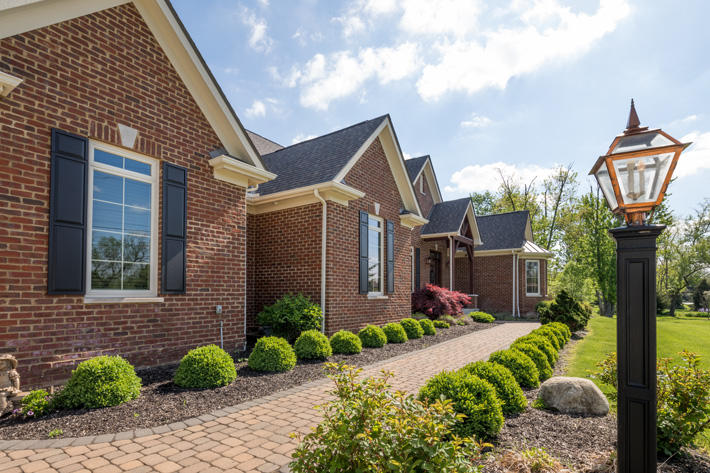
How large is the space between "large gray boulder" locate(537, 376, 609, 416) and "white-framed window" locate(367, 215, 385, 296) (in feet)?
19.6

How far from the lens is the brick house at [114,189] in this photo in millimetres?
4684

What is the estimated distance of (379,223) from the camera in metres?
11.2

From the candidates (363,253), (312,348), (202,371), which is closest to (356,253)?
(363,253)

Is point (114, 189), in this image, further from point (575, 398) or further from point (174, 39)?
point (575, 398)

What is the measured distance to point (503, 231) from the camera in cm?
2064

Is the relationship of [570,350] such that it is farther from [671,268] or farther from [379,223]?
[671,268]

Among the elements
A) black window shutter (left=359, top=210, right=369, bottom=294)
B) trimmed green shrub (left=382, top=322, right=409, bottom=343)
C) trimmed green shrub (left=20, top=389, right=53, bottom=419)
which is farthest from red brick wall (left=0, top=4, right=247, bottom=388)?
trimmed green shrub (left=382, top=322, right=409, bottom=343)

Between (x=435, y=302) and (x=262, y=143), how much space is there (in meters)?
9.08

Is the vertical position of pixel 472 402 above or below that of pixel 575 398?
above

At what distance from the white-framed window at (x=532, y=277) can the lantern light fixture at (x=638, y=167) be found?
18.7 metres

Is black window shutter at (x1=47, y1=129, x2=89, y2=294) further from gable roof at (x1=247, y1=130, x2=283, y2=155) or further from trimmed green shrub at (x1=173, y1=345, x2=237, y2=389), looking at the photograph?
gable roof at (x1=247, y1=130, x2=283, y2=155)

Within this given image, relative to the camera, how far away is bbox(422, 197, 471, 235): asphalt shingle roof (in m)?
17.4

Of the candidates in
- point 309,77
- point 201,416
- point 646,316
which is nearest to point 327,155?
point 309,77

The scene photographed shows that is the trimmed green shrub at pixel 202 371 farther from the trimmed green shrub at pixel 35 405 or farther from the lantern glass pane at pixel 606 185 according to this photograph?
the lantern glass pane at pixel 606 185
